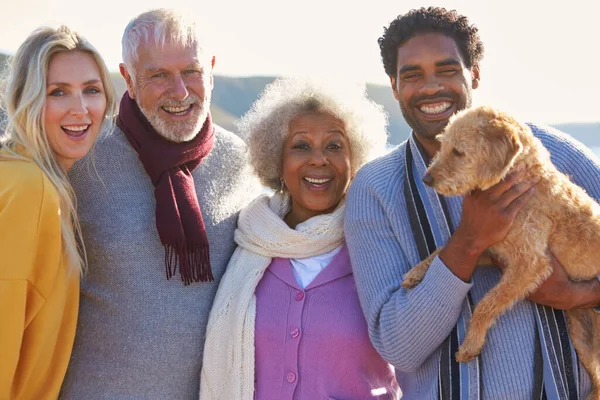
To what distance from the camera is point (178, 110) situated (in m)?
4.20

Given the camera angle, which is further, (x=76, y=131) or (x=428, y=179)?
(x=76, y=131)

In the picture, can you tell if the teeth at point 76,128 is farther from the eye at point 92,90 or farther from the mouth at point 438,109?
the mouth at point 438,109

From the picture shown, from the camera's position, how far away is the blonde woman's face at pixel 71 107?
142 inches

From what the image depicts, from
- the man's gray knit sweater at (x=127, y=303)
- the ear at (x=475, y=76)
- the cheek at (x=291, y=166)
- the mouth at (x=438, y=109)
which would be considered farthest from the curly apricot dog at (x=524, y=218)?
the man's gray knit sweater at (x=127, y=303)

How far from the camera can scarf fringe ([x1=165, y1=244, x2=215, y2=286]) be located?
396 centimetres

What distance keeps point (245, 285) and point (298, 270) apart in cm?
32

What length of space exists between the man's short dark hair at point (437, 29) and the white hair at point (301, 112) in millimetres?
536

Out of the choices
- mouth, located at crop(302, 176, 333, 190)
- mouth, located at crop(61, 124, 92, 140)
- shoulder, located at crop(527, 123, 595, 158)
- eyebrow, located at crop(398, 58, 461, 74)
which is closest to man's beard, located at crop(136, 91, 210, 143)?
mouth, located at crop(61, 124, 92, 140)

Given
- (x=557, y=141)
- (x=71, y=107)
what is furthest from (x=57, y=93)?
(x=557, y=141)

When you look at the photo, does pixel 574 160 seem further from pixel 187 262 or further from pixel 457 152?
pixel 187 262

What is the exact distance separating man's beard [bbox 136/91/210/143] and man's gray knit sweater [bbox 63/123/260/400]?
0.27 m

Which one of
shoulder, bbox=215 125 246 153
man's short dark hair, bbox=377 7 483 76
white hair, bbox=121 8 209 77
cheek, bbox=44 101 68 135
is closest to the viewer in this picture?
cheek, bbox=44 101 68 135

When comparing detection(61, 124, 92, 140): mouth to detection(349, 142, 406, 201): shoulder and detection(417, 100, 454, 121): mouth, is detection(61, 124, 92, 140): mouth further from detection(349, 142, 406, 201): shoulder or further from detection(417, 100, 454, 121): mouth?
detection(417, 100, 454, 121): mouth

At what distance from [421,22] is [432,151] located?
2.26 feet
